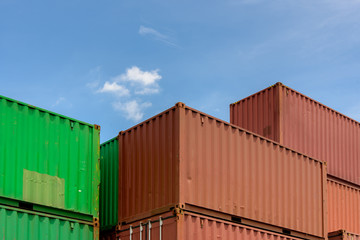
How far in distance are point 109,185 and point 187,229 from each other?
408 centimetres

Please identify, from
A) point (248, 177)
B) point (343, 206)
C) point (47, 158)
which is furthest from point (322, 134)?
point (47, 158)

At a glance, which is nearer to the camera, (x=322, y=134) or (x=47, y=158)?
(x=47, y=158)

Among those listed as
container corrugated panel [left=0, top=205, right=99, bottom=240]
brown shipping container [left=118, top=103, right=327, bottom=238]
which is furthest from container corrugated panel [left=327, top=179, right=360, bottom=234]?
container corrugated panel [left=0, top=205, right=99, bottom=240]

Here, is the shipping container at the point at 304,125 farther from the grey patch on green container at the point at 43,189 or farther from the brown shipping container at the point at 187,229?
the grey patch on green container at the point at 43,189

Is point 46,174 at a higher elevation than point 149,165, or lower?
lower

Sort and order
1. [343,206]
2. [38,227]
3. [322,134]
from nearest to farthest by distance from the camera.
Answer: [38,227], [343,206], [322,134]

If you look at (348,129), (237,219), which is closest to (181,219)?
(237,219)

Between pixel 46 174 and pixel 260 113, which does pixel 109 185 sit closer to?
pixel 46 174

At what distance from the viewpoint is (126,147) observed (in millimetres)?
16578

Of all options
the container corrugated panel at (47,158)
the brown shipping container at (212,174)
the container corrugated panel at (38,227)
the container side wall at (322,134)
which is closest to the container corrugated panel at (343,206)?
the container side wall at (322,134)

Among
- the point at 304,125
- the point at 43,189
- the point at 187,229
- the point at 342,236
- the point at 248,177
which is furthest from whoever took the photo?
the point at 304,125

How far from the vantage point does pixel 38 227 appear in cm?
1412

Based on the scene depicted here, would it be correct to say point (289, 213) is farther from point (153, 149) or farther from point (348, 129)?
point (348, 129)

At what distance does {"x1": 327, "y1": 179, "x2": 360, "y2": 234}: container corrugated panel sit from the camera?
2102 centimetres
